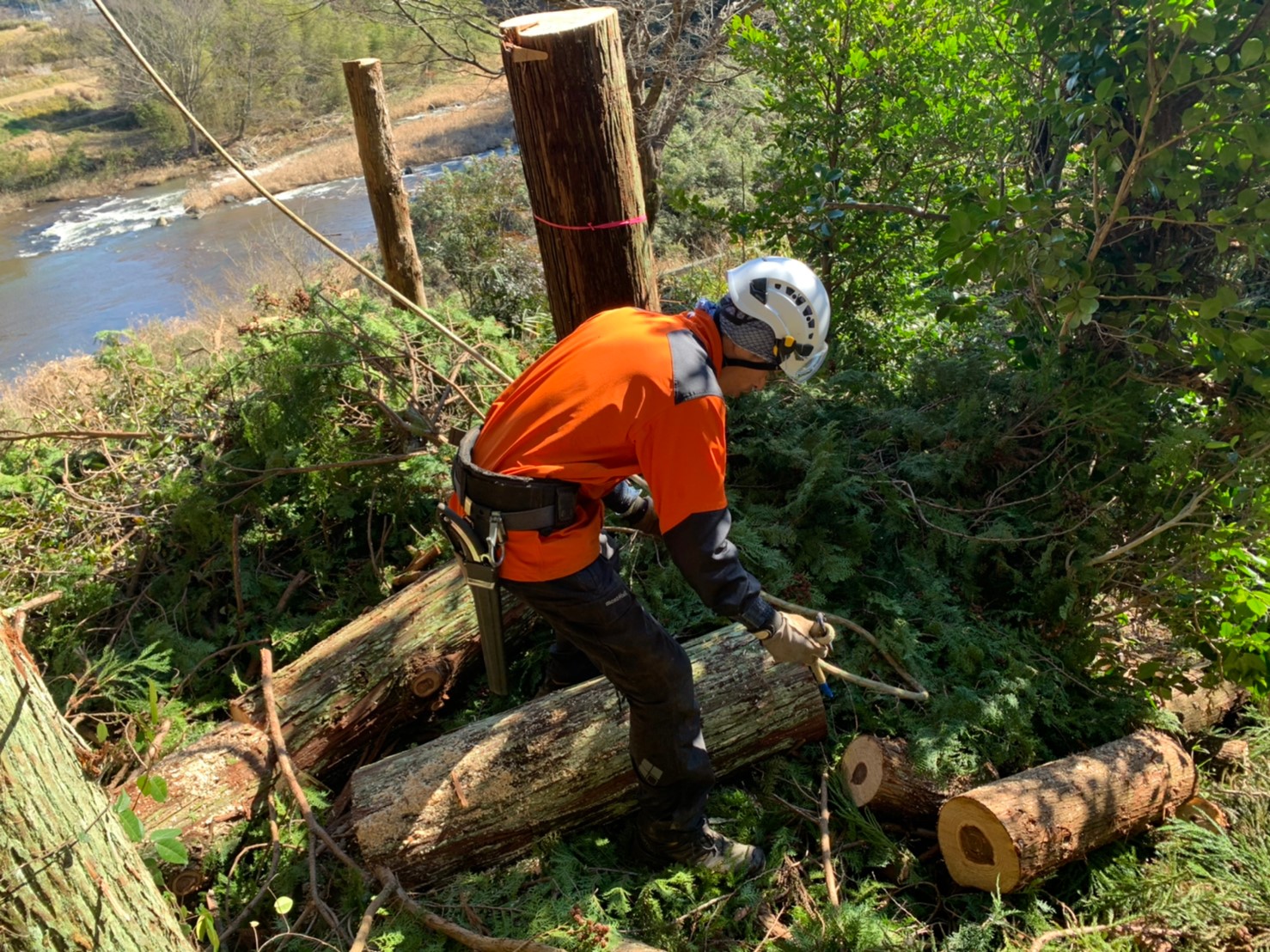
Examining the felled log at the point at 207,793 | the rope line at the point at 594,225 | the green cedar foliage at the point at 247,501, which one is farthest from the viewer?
the green cedar foliage at the point at 247,501

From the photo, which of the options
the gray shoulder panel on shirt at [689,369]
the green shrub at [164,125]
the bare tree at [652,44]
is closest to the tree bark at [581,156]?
the gray shoulder panel on shirt at [689,369]

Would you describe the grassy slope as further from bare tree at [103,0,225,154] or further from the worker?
the worker

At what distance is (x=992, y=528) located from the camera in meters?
4.06

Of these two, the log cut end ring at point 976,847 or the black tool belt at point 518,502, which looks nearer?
the black tool belt at point 518,502

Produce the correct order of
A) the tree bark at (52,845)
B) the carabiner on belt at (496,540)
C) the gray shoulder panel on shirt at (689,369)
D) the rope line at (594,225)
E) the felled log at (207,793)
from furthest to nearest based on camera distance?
the rope line at (594,225)
the felled log at (207,793)
the carabiner on belt at (496,540)
the gray shoulder panel on shirt at (689,369)
the tree bark at (52,845)

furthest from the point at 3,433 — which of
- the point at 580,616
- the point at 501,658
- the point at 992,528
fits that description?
the point at 992,528

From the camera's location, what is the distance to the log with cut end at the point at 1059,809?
2873 mm

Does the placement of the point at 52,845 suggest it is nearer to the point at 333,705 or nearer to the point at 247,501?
the point at 333,705

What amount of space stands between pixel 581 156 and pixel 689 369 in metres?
1.32

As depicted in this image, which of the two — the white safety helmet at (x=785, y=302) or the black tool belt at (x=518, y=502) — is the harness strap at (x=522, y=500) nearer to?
the black tool belt at (x=518, y=502)

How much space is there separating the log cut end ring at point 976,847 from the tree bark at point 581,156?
2309 millimetres

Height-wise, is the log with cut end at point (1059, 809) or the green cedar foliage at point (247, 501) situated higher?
the green cedar foliage at point (247, 501)

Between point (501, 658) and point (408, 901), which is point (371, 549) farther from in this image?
point (408, 901)

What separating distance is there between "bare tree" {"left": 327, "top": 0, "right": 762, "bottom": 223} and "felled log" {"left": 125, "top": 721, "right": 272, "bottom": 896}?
23.2 ft
